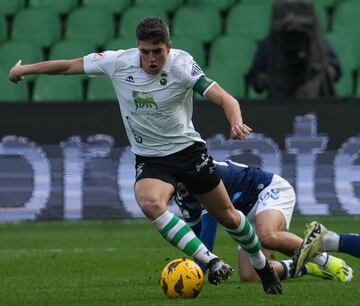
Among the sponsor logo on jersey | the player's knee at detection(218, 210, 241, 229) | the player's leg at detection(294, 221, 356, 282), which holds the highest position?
the sponsor logo on jersey

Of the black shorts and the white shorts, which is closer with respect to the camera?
the black shorts

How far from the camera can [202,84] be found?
859 cm

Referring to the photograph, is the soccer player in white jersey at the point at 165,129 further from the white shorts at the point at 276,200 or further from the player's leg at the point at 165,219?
the white shorts at the point at 276,200

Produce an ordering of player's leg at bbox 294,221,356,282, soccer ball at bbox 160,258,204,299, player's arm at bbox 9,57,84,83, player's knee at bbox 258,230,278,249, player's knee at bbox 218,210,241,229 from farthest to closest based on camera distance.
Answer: player's knee at bbox 258,230,278,249 < player's leg at bbox 294,221,356,282 < player's arm at bbox 9,57,84,83 < player's knee at bbox 218,210,241,229 < soccer ball at bbox 160,258,204,299

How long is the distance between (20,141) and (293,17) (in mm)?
3859

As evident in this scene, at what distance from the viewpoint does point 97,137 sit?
15.2 metres

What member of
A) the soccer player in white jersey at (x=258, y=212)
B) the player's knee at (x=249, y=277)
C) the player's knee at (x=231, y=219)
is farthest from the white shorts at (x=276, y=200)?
the player's knee at (x=231, y=219)

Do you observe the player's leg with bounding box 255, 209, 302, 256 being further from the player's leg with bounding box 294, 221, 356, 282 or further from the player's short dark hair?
the player's short dark hair

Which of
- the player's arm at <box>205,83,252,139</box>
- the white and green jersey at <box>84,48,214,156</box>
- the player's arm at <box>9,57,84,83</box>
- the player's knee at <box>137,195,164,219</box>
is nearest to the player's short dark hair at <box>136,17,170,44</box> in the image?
the white and green jersey at <box>84,48,214,156</box>

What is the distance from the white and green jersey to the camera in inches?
344

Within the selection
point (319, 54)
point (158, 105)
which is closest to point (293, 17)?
point (319, 54)

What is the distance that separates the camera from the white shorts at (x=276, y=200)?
32.3 ft

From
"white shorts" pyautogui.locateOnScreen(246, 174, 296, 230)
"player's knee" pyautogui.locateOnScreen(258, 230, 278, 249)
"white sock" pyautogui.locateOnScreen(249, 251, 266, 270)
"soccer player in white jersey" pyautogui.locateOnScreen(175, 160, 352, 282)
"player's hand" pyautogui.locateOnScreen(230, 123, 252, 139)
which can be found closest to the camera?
"player's hand" pyautogui.locateOnScreen(230, 123, 252, 139)

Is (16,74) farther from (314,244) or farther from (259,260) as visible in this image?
(314,244)
